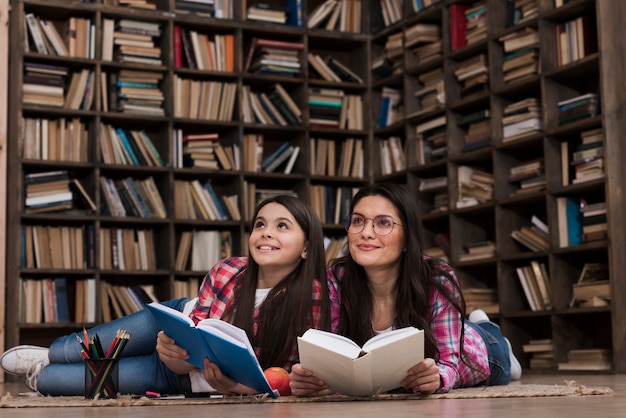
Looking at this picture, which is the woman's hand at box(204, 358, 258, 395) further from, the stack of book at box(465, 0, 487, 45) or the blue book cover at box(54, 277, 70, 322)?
the stack of book at box(465, 0, 487, 45)

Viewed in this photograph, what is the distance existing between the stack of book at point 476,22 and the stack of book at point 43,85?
2.25m

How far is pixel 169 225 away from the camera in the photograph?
553 cm

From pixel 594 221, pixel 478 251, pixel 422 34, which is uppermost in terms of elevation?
pixel 422 34

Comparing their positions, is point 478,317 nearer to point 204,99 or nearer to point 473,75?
point 473,75

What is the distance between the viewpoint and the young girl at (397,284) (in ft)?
9.01

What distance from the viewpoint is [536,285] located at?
16.2 ft

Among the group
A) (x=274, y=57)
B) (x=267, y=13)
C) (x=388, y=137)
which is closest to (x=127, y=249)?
(x=274, y=57)

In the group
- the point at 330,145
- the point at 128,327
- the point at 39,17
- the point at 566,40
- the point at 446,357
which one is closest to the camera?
the point at 446,357

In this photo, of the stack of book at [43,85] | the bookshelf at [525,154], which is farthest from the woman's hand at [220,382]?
the stack of book at [43,85]

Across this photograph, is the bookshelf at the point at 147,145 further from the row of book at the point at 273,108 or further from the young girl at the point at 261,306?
the young girl at the point at 261,306

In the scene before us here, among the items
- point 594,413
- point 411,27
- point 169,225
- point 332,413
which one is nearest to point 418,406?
point 332,413

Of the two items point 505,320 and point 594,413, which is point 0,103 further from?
point 594,413

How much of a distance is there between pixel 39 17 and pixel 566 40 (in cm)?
292

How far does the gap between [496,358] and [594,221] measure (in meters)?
1.39
